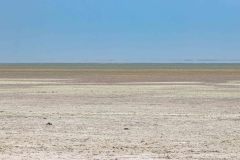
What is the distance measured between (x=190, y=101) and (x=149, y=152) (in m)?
15.7

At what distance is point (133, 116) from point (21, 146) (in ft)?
25.1

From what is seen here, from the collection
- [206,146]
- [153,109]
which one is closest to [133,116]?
[153,109]

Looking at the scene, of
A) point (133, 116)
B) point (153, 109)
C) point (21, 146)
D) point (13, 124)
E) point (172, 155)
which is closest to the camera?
point (172, 155)

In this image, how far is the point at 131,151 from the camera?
12031 millimetres

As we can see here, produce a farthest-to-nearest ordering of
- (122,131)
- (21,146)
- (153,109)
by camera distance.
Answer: (153,109) → (122,131) → (21,146)

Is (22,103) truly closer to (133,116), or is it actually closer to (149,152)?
(133,116)

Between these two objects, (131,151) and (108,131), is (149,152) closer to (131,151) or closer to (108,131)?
(131,151)

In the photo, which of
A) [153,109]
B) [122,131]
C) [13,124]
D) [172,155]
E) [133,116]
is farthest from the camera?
[153,109]

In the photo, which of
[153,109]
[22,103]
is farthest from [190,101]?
[22,103]

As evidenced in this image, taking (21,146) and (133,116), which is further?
(133,116)

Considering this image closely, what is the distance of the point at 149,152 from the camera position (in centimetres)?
1188

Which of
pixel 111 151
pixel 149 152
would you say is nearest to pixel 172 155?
pixel 149 152

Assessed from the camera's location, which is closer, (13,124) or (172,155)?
(172,155)

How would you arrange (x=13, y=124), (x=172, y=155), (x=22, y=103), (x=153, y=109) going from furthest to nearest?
1. (x=22, y=103)
2. (x=153, y=109)
3. (x=13, y=124)
4. (x=172, y=155)
